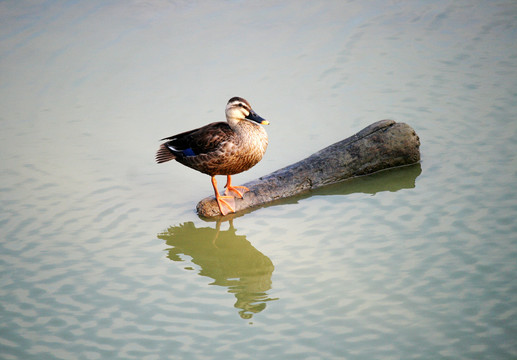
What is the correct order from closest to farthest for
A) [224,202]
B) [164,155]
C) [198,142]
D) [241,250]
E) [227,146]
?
[241,250]
[227,146]
[198,142]
[224,202]
[164,155]

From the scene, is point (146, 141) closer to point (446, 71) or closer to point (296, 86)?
point (296, 86)

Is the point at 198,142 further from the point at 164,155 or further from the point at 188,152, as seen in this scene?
the point at 164,155

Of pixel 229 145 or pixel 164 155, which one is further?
pixel 164 155

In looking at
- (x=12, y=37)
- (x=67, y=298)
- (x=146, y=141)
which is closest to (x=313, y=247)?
(x=67, y=298)

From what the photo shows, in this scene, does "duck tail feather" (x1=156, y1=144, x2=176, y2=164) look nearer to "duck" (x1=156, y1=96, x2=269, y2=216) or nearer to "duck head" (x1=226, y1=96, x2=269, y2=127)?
"duck" (x1=156, y1=96, x2=269, y2=216)

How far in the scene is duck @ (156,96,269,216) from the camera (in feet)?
26.2

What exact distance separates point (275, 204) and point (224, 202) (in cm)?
67

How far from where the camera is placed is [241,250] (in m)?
7.65

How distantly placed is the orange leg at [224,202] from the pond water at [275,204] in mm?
185

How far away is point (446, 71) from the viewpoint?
460 inches

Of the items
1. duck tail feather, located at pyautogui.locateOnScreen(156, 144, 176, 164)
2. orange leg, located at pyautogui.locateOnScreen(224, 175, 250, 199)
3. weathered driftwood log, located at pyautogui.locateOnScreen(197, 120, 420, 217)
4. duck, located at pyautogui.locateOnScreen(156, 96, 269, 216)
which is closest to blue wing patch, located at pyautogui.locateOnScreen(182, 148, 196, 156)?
duck, located at pyautogui.locateOnScreen(156, 96, 269, 216)

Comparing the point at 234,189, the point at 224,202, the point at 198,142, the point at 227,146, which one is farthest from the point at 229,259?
the point at 198,142

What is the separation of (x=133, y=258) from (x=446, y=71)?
6853mm

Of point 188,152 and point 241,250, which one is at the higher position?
point 188,152
